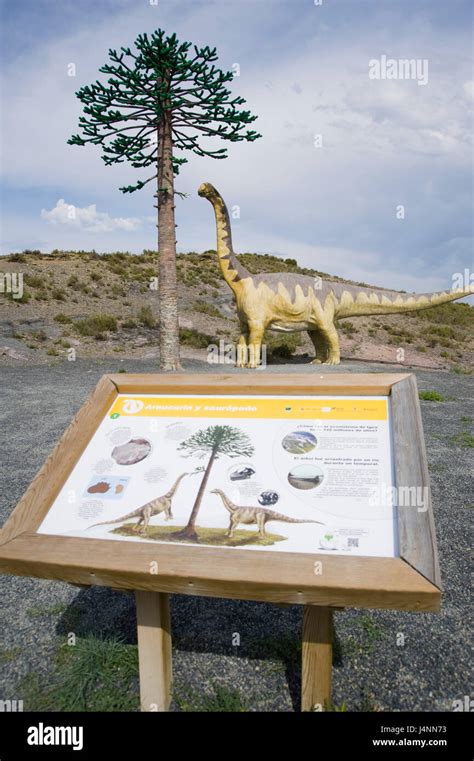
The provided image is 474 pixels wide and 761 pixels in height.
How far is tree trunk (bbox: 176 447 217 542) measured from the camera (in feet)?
6.04

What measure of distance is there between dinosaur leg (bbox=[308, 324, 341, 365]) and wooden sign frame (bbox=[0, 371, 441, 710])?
10130 millimetres

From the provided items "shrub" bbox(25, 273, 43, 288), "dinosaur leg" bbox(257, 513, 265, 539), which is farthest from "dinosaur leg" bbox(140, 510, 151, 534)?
"shrub" bbox(25, 273, 43, 288)

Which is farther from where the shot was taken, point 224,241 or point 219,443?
point 224,241

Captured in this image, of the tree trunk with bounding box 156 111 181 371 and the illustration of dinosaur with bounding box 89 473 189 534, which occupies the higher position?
the tree trunk with bounding box 156 111 181 371

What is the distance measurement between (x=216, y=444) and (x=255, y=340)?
922 centimetres

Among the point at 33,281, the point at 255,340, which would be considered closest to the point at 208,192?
the point at 255,340

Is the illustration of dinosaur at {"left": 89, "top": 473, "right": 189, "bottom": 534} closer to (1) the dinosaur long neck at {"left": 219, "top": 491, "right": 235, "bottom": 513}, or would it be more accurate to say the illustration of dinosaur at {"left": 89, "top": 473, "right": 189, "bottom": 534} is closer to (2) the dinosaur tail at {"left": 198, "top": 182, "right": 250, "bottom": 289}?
(1) the dinosaur long neck at {"left": 219, "top": 491, "right": 235, "bottom": 513}

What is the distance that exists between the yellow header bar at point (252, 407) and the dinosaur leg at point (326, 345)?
10.1 m

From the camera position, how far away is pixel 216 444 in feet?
7.19

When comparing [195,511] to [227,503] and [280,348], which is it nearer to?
[227,503]

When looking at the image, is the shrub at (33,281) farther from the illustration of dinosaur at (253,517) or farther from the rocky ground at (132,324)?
the illustration of dinosaur at (253,517)
